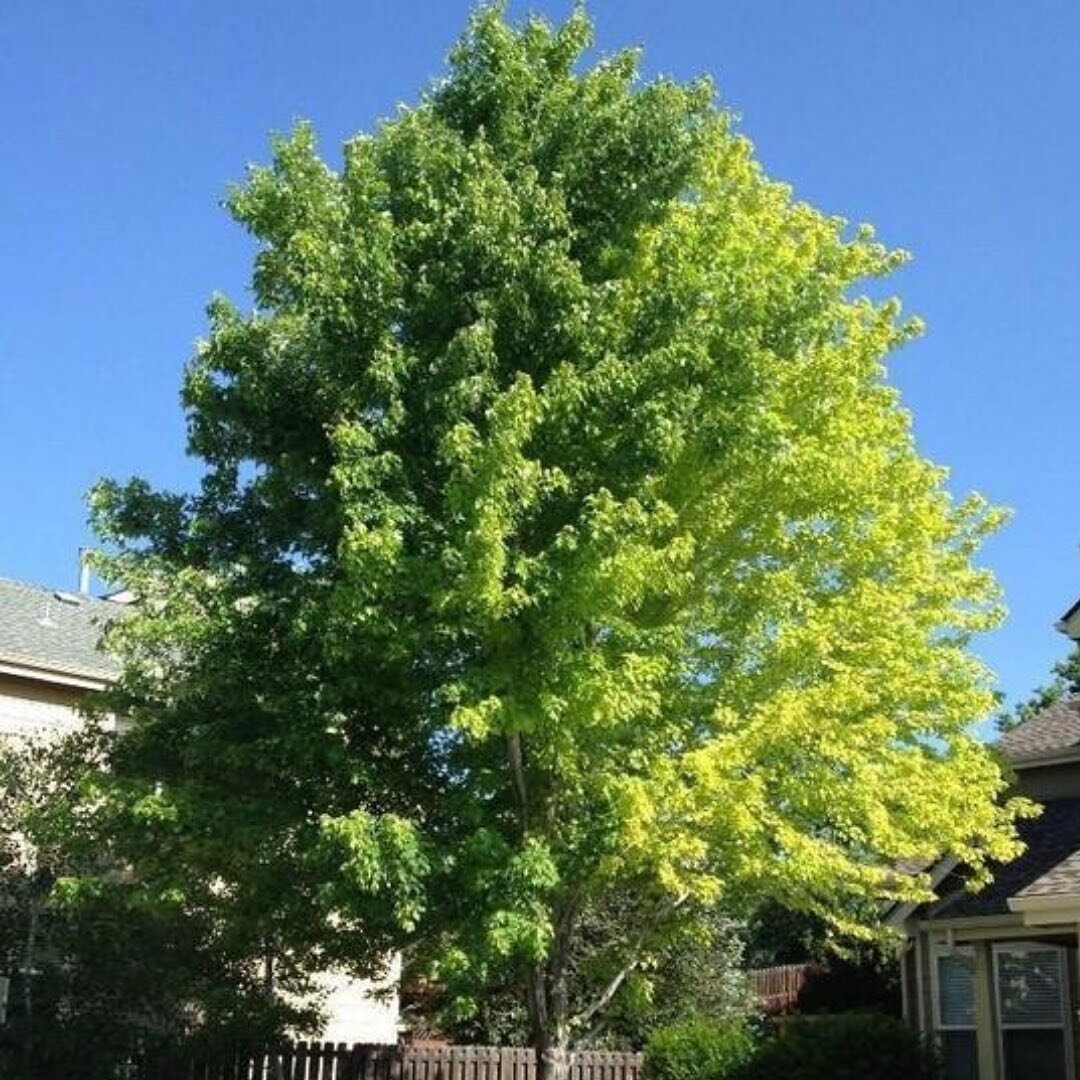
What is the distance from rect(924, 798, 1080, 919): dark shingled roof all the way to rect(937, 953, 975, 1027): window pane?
2.44ft

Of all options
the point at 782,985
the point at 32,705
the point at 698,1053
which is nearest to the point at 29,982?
the point at 32,705

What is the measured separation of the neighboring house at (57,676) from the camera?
2372 centimetres

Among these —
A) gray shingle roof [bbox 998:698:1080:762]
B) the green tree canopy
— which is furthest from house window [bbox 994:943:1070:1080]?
the green tree canopy

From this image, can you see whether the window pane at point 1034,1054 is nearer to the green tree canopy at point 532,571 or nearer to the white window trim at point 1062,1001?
the white window trim at point 1062,1001

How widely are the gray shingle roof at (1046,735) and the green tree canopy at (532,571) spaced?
20.6 ft

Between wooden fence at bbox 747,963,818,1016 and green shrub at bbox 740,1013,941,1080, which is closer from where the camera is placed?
green shrub at bbox 740,1013,941,1080

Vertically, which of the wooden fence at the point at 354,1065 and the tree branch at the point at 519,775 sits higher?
the tree branch at the point at 519,775

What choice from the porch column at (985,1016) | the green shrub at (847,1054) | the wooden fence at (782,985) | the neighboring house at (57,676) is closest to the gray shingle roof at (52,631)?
the neighboring house at (57,676)

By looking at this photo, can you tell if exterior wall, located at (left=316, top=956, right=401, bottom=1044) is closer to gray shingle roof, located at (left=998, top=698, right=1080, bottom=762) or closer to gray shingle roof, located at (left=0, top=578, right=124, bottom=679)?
gray shingle roof, located at (left=0, top=578, right=124, bottom=679)

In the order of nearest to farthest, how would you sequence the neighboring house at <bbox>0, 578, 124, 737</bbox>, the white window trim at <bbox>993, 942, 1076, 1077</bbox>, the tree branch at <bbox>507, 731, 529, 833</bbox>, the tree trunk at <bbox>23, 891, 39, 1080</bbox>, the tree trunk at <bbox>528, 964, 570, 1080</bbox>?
the tree branch at <bbox>507, 731, 529, 833</bbox> → the tree trunk at <bbox>528, 964, 570, 1080</bbox> → the tree trunk at <bbox>23, 891, 39, 1080</bbox> → the white window trim at <bbox>993, 942, 1076, 1077</bbox> → the neighboring house at <bbox>0, 578, 124, 737</bbox>

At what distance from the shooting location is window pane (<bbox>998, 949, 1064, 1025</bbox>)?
1861 centimetres

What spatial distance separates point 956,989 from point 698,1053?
369 cm

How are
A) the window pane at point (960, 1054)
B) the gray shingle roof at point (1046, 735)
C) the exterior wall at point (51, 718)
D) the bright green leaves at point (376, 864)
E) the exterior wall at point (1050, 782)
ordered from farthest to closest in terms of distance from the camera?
the exterior wall at point (51, 718), the gray shingle roof at point (1046, 735), the exterior wall at point (1050, 782), the window pane at point (960, 1054), the bright green leaves at point (376, 864)

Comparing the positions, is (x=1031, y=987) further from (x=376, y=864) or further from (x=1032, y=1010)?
(x=376, y=864)
